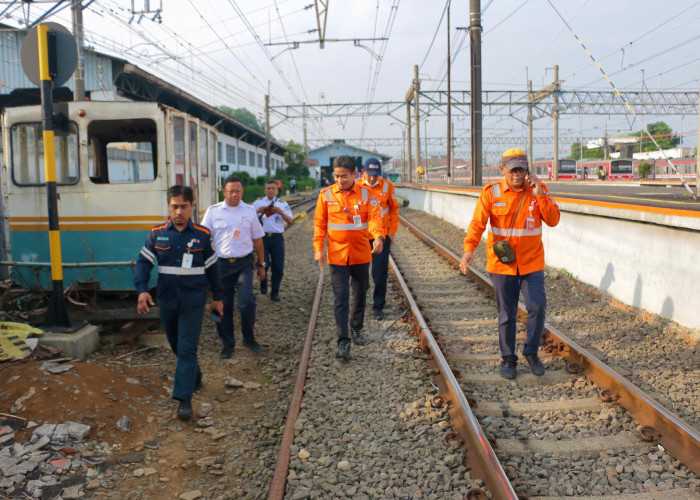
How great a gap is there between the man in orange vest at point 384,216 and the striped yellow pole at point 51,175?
344cm

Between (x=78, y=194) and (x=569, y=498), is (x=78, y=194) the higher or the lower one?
the higher one

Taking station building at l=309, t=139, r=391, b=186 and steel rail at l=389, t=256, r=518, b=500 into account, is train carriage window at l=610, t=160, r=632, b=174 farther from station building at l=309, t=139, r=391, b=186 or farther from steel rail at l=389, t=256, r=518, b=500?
steel rail at l=389, t=256, r=518, b=500

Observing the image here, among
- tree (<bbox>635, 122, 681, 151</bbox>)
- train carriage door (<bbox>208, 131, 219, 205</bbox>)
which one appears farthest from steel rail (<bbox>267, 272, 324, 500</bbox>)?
tree (<bbox>635, 122, 681, 151</bbox>)

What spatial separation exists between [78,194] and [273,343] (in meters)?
2.88

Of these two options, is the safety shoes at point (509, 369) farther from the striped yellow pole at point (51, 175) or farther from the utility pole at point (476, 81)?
the utility pole at point (476, 81)

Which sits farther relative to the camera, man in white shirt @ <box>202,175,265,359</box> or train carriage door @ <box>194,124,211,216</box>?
train carriage door @ <box>194,124,211,216</box>

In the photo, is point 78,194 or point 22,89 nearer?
point 78,194

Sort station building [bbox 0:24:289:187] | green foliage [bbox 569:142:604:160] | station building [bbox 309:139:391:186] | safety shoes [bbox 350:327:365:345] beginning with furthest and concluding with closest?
station building [bbox 309:139:391:186], green foliage [bbox 569:142:604:160], station building [bbox 0:24:289:187], safety shoes [bbox 350:327:365:345]

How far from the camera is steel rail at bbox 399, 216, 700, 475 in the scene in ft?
11.8

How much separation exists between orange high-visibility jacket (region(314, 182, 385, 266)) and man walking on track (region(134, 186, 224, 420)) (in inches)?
57.3

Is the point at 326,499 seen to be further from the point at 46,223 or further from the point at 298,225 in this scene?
the point at 298,225

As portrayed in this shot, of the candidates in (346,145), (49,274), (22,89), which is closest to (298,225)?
(22,89)

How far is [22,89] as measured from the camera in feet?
66.5

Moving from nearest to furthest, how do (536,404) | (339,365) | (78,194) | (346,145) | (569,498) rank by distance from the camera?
(569,498)
(536,404)
(339,365)
(78,194)
(346,145)
